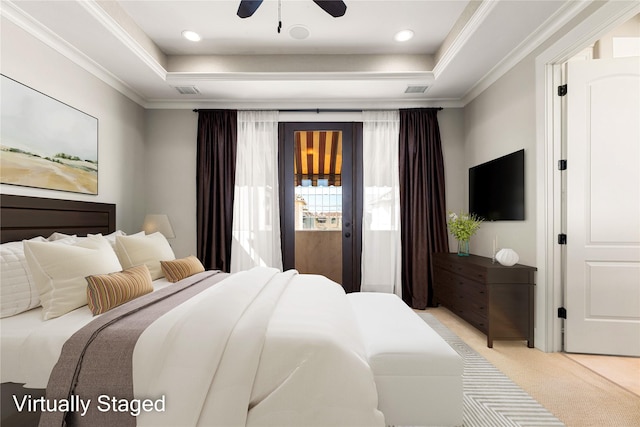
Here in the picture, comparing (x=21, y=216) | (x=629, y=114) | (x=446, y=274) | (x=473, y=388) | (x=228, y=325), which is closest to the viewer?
(x=228, y=325)

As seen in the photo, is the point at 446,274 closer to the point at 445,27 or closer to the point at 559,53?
the point at 559,53

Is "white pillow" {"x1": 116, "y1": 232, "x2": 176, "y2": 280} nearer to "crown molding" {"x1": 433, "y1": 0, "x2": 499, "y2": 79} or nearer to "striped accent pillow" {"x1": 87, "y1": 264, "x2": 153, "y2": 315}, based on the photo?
"striped accent pillow" {"x1": 87, "y1": 264, "x2": 153, "y2": 315}

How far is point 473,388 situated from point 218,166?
3.49 metres

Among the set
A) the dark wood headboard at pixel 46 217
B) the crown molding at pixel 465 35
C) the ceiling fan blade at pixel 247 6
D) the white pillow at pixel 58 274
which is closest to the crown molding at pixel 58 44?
the dark wood headboard at pixel 46 217

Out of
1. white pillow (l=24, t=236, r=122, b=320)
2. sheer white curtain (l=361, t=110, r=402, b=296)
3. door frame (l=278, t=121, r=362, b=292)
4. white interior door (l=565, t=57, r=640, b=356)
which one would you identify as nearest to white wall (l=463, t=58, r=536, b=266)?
white interior door (l=565, t=57, r=640, b=356)

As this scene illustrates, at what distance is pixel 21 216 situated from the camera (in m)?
2.17

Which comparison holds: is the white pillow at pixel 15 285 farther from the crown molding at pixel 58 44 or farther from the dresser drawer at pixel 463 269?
the dresser drawer at pixel 463 269

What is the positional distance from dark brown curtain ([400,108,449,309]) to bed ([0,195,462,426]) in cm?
240

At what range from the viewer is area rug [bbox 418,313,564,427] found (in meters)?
1.65

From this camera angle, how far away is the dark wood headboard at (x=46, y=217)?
2.08m

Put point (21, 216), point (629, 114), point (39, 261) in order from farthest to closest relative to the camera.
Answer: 1. point (629, 114)
2. point (21, 216)
3. point (39, 261)

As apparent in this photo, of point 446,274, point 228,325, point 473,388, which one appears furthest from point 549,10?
point 228,325

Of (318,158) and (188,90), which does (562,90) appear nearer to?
(318,158)

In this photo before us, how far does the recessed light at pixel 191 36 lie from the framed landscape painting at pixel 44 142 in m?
1.23
